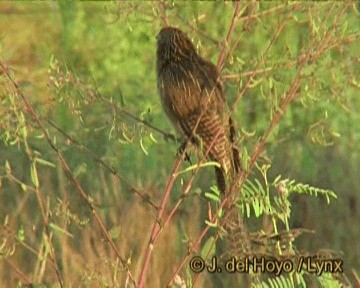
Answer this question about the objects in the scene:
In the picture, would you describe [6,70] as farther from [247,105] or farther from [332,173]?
[247,105]

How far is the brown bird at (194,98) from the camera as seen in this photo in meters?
4.74

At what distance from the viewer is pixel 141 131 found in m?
4.32

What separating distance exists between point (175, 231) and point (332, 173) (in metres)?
1.92

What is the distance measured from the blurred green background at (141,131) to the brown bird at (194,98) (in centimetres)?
8

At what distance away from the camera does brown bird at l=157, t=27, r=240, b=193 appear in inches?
187

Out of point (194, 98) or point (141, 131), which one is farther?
point (194, 98)

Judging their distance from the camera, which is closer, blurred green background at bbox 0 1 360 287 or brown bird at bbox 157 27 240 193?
blurred green background at bbox 0 1 360 287

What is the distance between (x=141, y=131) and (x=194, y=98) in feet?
2.76

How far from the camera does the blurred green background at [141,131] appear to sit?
4.37 m

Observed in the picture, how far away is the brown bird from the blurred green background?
8cm

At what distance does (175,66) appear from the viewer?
5.44 metres

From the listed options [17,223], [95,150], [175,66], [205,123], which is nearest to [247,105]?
[95,150]

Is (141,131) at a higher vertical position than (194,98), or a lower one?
lower

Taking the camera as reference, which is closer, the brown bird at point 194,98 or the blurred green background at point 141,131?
the blurred green background at point 141,131
